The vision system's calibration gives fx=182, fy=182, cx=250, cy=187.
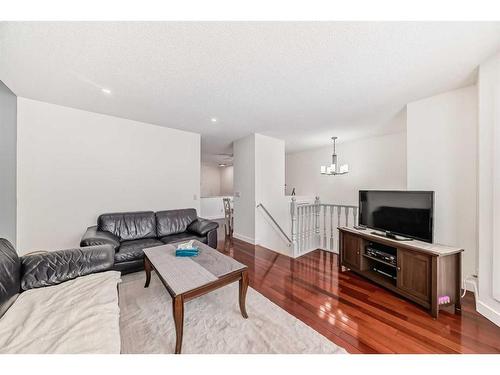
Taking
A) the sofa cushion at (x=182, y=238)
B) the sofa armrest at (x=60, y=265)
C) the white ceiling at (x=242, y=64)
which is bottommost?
the sofa cushion at (x=182, y=238)

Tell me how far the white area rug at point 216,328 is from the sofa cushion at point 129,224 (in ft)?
3.56

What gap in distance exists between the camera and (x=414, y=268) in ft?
6.49

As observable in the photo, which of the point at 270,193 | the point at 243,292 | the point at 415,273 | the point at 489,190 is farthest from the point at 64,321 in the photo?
the point at 270,193

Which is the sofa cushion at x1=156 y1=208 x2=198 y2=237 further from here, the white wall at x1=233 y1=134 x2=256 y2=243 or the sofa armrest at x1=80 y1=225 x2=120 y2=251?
the white wall at x1=233 y1=134 x2=256 y2=243

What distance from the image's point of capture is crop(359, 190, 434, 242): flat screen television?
2053mm

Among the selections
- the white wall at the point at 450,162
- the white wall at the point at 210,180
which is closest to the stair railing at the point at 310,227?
the white wall at the point at 450,162

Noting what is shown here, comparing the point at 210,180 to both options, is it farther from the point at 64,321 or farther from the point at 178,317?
the point at 64,321

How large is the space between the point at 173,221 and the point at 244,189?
1.79 metres

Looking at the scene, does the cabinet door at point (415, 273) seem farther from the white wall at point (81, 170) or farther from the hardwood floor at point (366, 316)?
the white wall at point (81, 170)

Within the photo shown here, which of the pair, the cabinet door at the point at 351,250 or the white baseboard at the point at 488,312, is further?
the cabinet door at the point at 351,250

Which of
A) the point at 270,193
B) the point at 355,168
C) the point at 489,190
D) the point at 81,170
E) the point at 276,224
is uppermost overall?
the point at 355,168

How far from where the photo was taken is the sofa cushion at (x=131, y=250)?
249 centimetres

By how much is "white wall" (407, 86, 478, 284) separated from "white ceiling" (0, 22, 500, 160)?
25cm
